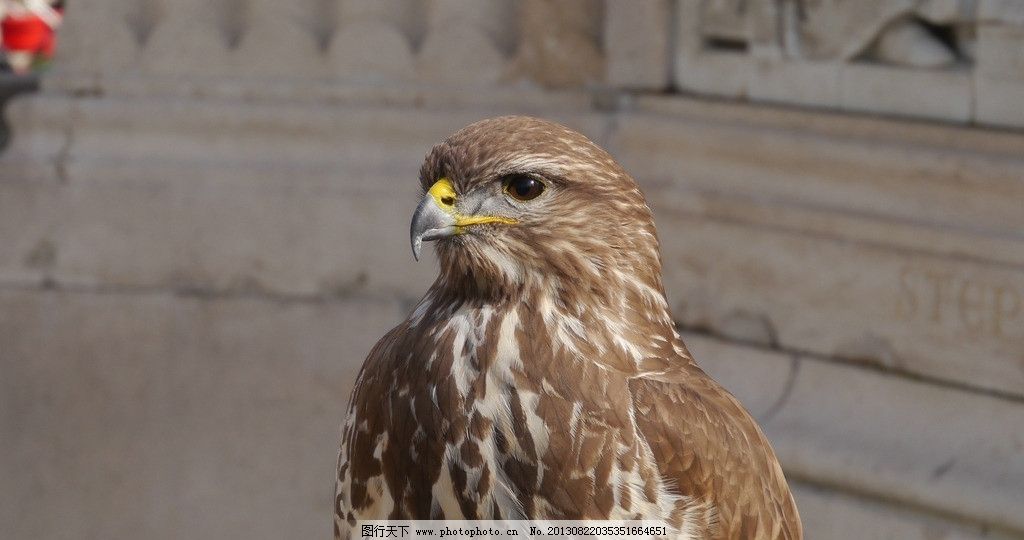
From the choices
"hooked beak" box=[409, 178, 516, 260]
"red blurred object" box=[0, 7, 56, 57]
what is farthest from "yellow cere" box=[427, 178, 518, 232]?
"red blurred object" box=[0, 7, 56, 57]

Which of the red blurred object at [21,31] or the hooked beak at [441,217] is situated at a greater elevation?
the hooked beak at [441,217]

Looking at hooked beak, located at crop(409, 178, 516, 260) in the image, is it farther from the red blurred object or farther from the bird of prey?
the red blurred object

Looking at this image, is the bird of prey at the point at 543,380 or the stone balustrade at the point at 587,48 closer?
the bird of prey at the point at 543,380

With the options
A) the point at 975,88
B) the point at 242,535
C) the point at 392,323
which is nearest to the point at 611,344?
the point at 975,88

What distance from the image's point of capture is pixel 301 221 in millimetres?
3961

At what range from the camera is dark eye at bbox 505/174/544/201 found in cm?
202

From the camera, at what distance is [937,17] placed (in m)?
3.13

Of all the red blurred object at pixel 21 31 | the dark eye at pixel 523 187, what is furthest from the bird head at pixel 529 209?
the red blurred object at pixel 21 31

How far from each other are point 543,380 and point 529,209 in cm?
22

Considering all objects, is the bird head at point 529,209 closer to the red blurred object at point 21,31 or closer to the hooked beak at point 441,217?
the hooked beak at point 441,217

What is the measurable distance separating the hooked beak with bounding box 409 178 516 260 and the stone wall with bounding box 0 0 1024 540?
151cm

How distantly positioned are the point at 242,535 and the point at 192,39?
1.25 meters

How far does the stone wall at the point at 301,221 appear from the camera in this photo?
11.4ft

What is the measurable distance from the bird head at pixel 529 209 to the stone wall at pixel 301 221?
4.67 feet
